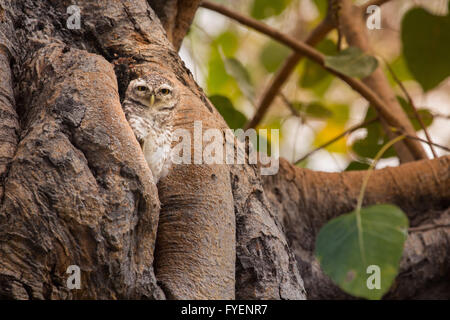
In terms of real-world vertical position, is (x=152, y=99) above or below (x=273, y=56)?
below

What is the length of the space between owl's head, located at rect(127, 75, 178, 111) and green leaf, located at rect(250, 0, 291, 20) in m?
1.39

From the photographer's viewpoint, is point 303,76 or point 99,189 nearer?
point 99,189

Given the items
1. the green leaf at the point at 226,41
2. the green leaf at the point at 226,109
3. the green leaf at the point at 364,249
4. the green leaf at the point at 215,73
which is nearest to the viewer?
the green leaf at the point at 364,249

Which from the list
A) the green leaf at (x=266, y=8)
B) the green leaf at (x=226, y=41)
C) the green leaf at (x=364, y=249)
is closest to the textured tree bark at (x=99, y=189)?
the green leaf at (x=364, y=249)

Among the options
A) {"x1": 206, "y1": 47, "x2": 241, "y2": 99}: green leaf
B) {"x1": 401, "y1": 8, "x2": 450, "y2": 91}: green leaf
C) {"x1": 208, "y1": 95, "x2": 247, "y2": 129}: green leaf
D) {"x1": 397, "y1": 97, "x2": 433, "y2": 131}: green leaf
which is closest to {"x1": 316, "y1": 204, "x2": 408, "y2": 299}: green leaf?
{"x1": 208, "y1": 95, "x2": 247, "y2": 129}: green leaf

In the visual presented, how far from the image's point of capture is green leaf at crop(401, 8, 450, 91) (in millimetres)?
2150

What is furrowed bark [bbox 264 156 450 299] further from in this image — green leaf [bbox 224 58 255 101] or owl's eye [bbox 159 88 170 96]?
owl's eye [bbox 159 88 170 96]

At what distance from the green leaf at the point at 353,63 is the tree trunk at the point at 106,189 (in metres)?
0.62

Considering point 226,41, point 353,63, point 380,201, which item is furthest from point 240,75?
point 226,41

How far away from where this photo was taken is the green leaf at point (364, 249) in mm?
1136

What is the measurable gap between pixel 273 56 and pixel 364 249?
1620 mm

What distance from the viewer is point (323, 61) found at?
6.84ft

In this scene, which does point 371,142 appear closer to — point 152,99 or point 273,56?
point 273,56

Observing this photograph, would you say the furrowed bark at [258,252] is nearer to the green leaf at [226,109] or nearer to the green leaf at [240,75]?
the green leaf at [226,109]
